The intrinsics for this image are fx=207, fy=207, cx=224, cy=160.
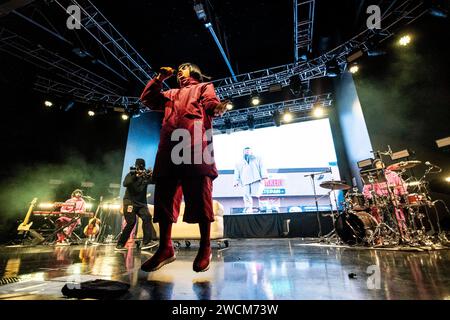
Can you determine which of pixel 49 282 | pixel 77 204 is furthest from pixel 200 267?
pixel 77 204

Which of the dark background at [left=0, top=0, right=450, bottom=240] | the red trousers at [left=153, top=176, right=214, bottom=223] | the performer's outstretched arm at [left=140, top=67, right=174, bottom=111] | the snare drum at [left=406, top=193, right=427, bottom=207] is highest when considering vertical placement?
the dark background at [left=0, top=0, right=450, bottom=240]

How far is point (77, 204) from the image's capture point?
6422mm

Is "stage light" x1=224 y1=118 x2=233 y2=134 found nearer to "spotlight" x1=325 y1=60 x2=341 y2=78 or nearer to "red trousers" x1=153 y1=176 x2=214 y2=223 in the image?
"spotlight" x1=325 y1=60 x2=341 y2=78

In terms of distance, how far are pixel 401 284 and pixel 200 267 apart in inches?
45.8

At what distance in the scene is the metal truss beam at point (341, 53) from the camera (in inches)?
201

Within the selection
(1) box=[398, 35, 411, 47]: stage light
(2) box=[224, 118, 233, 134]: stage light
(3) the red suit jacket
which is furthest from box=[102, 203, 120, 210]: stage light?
(1) box=[398, 35, 411, 47]: stage light

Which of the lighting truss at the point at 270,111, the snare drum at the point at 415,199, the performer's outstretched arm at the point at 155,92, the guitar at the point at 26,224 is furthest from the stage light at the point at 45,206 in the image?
the snare drum at the point at 415,199

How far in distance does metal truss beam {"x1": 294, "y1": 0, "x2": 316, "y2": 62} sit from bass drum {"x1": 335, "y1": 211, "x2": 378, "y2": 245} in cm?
480

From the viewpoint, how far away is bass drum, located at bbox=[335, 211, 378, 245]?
11.3 feet

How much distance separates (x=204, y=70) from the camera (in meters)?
7.94

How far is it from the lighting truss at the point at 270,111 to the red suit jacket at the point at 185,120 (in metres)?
7.15

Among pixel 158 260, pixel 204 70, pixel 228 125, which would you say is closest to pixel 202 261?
pixel 158 260

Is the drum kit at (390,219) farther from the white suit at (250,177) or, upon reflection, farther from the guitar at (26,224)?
the guitar at (26,224)

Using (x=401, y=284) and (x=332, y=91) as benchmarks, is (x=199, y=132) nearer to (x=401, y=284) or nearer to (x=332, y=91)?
(x=401, y=284)
